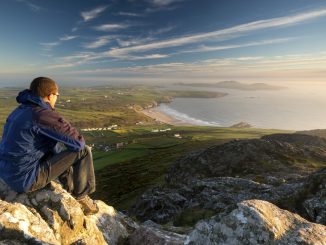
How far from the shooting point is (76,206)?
388 inches

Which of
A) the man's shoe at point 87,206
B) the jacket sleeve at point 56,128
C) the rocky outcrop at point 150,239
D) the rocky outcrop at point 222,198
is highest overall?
the jacket sleeve at point 56,128

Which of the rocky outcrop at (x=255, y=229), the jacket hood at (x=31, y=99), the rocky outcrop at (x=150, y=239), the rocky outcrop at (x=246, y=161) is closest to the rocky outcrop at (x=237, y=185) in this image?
the rocky outcrop at (x=246, y=161)

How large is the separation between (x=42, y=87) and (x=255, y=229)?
23.8ft

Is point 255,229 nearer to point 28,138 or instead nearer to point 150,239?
point 150,239

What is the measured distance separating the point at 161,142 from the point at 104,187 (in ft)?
232

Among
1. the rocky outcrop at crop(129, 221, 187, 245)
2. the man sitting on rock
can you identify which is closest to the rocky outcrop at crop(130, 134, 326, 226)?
the rocky outcrop at crop(129, 221, 187, 245)

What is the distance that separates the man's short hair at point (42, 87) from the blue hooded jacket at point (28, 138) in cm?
16

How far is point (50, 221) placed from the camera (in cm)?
899

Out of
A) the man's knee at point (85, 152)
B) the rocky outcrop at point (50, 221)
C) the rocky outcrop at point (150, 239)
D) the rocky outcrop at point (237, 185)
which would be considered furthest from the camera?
the rocky outcrop at point (237, 185)

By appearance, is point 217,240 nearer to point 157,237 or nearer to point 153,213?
point 157,237

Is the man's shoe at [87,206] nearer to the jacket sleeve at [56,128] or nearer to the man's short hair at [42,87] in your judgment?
the jacket sleeve at [56,128]

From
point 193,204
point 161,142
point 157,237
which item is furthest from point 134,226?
point 161,142

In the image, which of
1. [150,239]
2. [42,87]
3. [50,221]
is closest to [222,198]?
[150,239]

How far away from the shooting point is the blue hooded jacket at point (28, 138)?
8.57 metres
